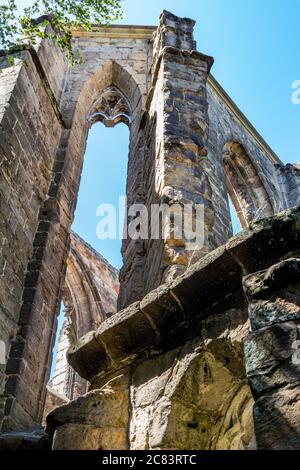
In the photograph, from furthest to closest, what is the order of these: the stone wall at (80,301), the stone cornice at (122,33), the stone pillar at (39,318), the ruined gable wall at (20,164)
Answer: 1. the stone wall at (80,301)
2. the stone cornice at (122,33)
3. the ruined gable wall at (20,164)
4. the stone pillar at (39,318)

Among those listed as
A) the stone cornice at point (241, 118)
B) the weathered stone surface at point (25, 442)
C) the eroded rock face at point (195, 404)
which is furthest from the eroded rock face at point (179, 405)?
the stone cornice at point (241, 118)

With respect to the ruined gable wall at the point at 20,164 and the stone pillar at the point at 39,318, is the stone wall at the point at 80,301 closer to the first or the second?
the stone pillar at the point at 39,318

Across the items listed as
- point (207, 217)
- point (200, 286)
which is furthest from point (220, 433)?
point (207, 217)

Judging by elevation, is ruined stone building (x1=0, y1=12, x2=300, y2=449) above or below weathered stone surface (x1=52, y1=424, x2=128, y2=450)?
above

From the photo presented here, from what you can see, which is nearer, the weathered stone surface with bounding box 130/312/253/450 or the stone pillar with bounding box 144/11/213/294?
the weathered stone surface with bounding box 130/312/253/450

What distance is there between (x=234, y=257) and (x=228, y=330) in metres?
0.34

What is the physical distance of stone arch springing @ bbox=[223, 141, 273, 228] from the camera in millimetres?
9625

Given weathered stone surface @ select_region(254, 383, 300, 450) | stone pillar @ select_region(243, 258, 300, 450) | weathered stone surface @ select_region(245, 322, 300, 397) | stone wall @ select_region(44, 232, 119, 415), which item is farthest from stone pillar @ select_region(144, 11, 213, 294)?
stone wall @ select_region(44, 232, 119, 415)

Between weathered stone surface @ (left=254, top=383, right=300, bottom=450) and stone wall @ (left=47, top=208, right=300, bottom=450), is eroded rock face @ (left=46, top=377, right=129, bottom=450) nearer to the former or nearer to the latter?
stone wall @ (left=47, top=208, right=300, bottom=450)

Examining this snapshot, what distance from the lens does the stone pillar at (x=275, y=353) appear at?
175cm

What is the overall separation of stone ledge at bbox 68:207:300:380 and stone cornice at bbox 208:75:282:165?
304 inches

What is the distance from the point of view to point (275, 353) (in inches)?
76.3

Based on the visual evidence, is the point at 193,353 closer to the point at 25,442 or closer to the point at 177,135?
the point at 25,442

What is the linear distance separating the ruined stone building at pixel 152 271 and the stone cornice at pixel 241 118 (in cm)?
3
